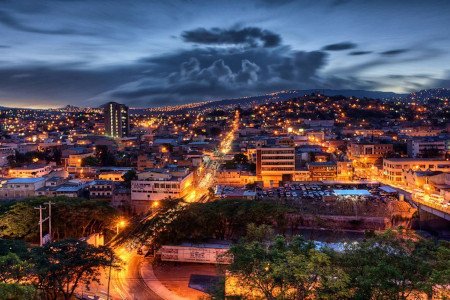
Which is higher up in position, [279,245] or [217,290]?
[279,245]

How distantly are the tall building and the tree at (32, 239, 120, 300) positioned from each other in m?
47.4

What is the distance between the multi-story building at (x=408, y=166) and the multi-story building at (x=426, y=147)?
450 centimetres

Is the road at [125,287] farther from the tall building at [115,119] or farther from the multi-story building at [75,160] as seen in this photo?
the tall building at [115,119]

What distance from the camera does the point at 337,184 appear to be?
74.8 feet

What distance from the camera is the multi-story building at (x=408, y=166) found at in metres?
24.7

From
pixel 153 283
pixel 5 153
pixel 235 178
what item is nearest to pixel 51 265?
pixel 153 283

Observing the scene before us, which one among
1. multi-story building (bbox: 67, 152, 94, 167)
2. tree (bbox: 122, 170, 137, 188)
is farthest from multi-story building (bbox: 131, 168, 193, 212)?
multi-story building (bbox: 67, 152, 94, 167)

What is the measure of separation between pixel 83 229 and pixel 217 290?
9.13 metres

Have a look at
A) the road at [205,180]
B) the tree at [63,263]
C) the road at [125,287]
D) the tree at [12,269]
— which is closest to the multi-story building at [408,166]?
the road at [205,180]

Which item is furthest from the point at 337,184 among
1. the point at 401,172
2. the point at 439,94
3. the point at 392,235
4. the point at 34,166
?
the point at 439,94

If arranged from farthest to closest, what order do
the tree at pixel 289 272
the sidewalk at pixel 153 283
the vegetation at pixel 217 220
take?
the vegetation at pixel 217 220 < the sidewalk at pixel 153 283 < the tree at pixel 289 272

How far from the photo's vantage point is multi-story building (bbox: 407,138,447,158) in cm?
2998

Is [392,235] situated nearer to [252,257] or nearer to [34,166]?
[252,257]

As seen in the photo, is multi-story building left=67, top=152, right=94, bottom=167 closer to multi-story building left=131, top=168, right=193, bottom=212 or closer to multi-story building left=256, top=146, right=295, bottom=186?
multi-story building left=131, top=168, right=193, bottom=212
